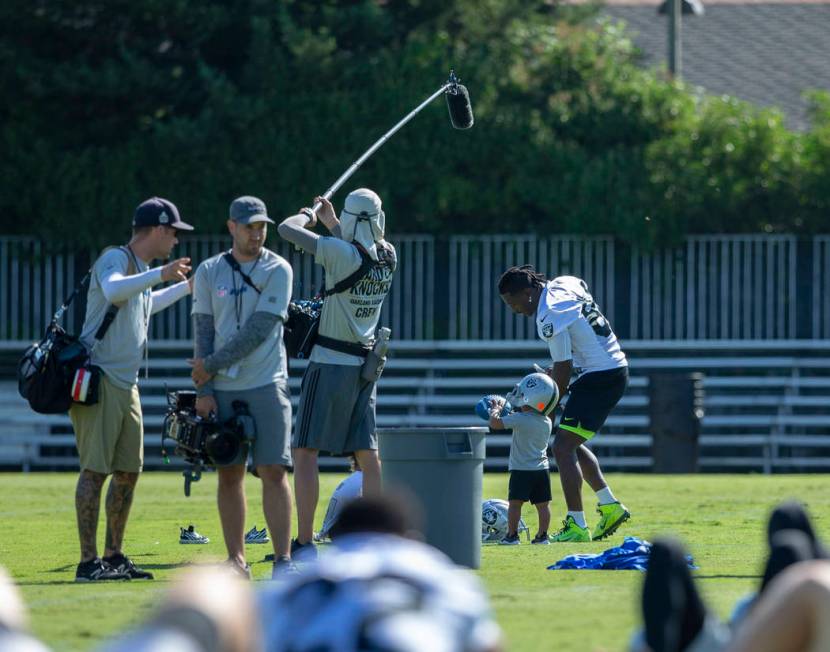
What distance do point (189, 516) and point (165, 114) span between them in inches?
524

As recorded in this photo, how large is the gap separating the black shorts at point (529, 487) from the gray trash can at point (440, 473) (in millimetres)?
3028

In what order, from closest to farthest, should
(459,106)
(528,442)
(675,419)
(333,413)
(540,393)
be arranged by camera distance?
1. (333,413)
2. (540,393)
3. (528,442)
4. (459,106)
5. (675,419)

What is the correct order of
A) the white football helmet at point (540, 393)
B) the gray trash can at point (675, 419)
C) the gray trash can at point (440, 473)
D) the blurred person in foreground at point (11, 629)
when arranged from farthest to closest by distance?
the gray trash can at point (675, 419) < the white football helmet at point (540, 393) < the gray trash can at point (440, 473) < the blurred person in foreground at point (11, 629)

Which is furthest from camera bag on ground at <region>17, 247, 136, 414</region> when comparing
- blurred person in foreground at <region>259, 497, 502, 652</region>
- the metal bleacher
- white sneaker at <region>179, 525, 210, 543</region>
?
the metal bleacher

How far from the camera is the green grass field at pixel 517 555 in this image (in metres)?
8.13

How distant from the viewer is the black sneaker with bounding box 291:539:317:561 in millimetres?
10336

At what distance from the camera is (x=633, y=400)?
25641 mm

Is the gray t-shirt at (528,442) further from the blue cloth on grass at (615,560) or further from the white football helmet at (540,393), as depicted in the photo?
the blue cloth on grass at (615,560)

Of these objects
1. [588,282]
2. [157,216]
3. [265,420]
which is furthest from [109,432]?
[588,282]

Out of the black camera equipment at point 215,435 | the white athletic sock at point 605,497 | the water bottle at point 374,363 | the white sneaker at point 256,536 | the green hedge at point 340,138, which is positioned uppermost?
the green hedge at point 340,138

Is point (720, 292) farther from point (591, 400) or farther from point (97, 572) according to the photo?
point (97, 572)

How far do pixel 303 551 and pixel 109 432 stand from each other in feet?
4.25

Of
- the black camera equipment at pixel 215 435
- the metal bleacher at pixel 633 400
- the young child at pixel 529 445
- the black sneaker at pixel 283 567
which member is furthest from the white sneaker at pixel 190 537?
the metal bleacher at pixel 633 400

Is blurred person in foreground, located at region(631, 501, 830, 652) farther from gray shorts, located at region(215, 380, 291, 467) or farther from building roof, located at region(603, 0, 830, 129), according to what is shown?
building roof, located at region(603, 0, 830, 129)
